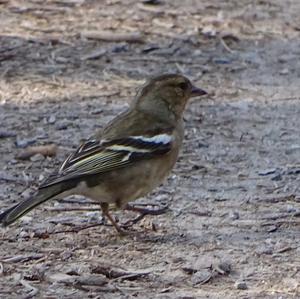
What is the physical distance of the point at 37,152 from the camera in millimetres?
9352

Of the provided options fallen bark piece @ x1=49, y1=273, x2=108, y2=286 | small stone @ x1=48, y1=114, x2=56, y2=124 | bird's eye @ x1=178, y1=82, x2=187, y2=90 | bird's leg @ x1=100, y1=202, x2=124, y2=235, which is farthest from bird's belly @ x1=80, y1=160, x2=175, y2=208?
small stone @ x1=48, y1=114, x2=56, y2=124

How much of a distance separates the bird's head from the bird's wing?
0.41 metres

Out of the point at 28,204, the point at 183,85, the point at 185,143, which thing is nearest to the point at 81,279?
the point at 28,204

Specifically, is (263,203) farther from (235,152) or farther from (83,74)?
(83,74)

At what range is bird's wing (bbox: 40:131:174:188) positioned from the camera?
25.1 ft

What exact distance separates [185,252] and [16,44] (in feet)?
15.5

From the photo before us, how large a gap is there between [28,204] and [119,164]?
0.69m

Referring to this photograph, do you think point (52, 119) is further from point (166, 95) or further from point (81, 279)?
point (81, 279)

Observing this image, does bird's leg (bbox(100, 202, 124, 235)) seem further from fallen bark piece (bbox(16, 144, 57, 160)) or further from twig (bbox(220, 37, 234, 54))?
twig (bbox(220, 37, 234, 54))

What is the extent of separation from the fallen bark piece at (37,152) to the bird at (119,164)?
126cm

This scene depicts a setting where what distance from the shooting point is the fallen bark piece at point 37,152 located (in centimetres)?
930

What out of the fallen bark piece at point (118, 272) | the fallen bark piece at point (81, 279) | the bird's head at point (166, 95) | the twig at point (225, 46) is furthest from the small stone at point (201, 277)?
the twig at point (225, 46)

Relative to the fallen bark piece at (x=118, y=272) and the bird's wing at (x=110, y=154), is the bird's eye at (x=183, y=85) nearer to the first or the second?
the bird's wing at (x=110, y=154)

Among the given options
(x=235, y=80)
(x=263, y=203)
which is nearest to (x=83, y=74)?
(x=235, y=80)
